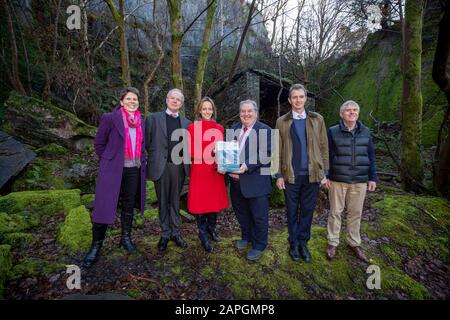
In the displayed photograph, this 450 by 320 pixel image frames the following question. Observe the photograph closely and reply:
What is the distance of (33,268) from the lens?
2.96 meters

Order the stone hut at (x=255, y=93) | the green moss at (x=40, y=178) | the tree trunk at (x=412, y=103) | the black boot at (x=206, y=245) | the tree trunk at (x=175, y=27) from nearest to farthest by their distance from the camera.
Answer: the black boot at (x=206, y=245) < the green moss at (x=40, y=178) < the tree trunk at (x=175, y=27) < the tree trunk at (x=412, y=103) < the stone hut at (x=255, y=93)

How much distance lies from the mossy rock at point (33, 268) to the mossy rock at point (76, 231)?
1.21 feet

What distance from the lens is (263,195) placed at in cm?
319

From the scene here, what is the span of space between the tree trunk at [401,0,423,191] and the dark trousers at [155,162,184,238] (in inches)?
248

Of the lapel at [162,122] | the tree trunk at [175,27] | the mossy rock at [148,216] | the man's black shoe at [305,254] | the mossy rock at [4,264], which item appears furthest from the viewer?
the tree trunk at [175,27]

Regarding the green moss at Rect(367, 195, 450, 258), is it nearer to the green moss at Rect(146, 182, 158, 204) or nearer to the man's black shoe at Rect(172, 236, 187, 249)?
the man's black shoe at Rect(172, 236, 187, 249)

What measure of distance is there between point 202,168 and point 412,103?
A: 624 cm

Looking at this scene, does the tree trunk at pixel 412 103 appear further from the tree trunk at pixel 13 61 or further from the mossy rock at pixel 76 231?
the tree trunk at pixel 13 61

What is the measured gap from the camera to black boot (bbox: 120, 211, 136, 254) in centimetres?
329

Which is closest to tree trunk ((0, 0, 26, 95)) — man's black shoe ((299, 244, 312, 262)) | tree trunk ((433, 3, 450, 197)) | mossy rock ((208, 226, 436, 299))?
mossy rock ((208, 226, 436, 299))

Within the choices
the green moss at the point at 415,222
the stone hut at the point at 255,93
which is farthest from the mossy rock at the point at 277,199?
the stone hut at the point at 255,93

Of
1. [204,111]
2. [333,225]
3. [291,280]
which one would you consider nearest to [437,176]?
[333,225]

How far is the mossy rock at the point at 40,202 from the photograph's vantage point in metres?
4.21

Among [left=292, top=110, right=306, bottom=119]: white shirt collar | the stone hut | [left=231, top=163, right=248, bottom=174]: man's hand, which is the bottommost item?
[left=231, top=163, right=248, bottom=174]: man's hand
